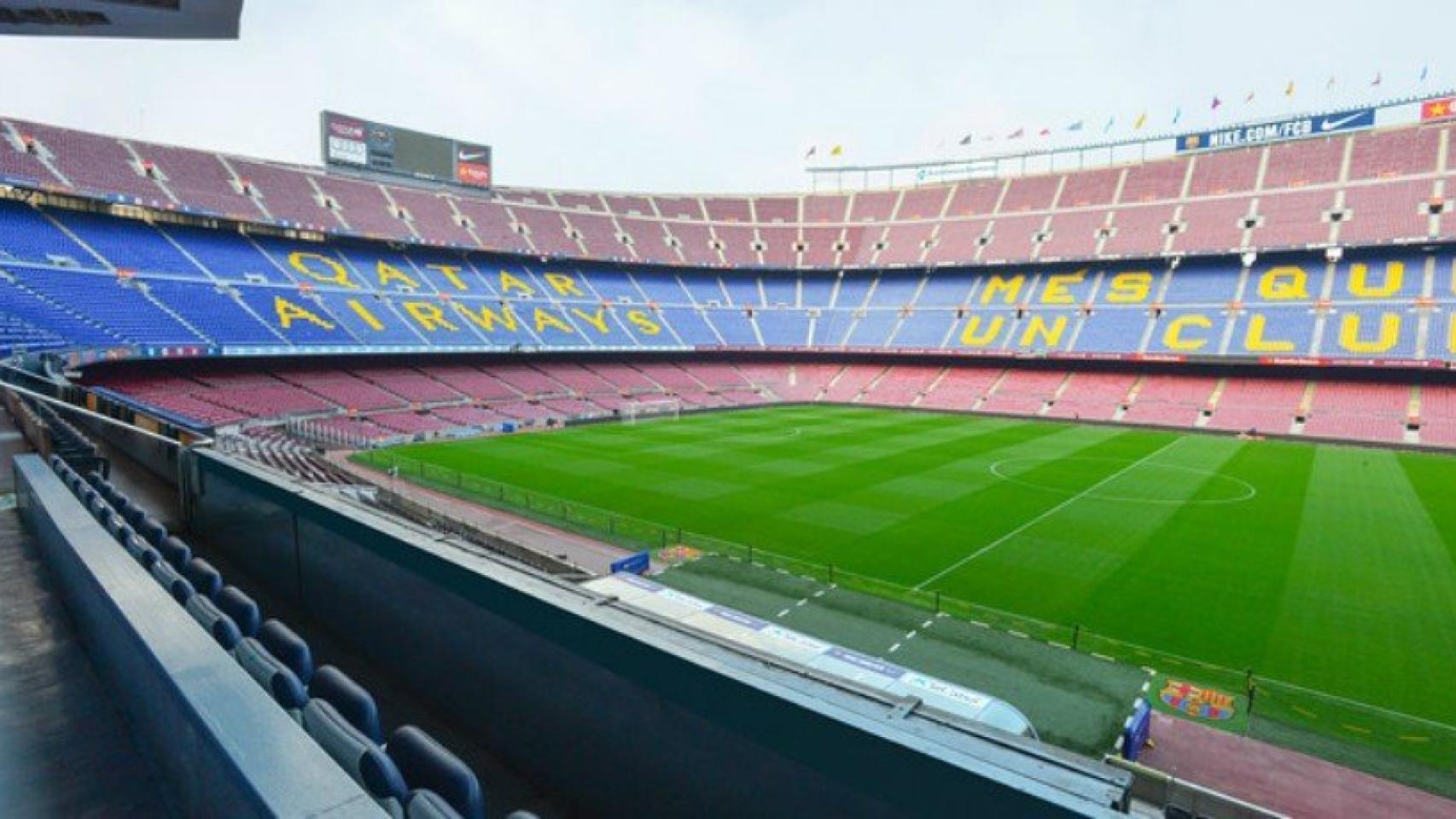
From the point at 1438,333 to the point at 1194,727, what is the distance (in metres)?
44.8

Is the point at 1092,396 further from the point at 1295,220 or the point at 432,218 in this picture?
the point at 432,218

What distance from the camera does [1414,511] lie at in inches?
940

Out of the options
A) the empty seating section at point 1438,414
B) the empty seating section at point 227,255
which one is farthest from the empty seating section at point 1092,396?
the empty seating section at point 227,255

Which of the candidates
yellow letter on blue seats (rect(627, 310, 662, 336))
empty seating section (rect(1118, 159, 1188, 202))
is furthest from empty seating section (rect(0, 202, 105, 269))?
empty seating section (rect(1118, 159, 1188, 202))

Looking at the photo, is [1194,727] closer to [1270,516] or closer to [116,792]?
[116,792]

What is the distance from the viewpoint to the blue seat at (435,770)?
2.13 metres

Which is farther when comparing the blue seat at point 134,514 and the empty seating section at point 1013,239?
the empty seating section at point 1013,239

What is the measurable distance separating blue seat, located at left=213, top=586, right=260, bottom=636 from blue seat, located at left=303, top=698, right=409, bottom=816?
4.54ft

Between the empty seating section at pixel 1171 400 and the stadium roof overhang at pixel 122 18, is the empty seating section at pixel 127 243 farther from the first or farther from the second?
the empty seating section at pixel 1171 400

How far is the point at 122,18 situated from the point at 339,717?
937cm

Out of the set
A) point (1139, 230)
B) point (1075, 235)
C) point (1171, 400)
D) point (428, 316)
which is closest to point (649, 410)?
point (428, 316)

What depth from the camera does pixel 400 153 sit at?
55.5m

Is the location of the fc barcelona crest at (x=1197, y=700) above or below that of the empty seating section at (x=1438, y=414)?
below

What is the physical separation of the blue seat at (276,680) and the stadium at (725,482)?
2cm
